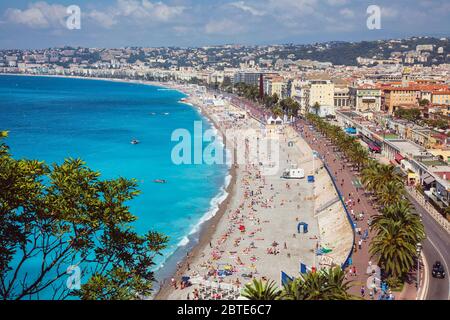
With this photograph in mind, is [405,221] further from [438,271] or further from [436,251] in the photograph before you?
[436,251]

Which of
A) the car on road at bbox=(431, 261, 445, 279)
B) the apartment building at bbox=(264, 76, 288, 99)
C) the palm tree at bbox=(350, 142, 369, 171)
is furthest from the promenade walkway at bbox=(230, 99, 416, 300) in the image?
the apartment building at bbox=(264, 76, 288, 99)

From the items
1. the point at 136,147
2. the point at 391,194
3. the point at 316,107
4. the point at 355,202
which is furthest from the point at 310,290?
the point at 316,107

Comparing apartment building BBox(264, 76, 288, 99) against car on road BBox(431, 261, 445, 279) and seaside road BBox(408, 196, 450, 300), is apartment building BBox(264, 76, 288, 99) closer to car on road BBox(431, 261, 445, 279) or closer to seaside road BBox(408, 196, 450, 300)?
seaside road BBox(408, 196, 450, 300)

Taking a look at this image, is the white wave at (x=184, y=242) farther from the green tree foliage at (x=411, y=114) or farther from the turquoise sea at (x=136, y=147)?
the green tree foliage at (x=411, y=114)

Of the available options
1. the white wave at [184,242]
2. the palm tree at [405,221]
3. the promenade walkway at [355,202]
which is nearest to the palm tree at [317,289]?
the promenade walkway at [355,202]

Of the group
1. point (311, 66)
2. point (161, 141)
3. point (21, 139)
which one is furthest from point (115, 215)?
point (311, 66)

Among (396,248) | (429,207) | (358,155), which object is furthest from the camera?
(358,155)

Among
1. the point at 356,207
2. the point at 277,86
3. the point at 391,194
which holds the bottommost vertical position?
the point at 356,207
